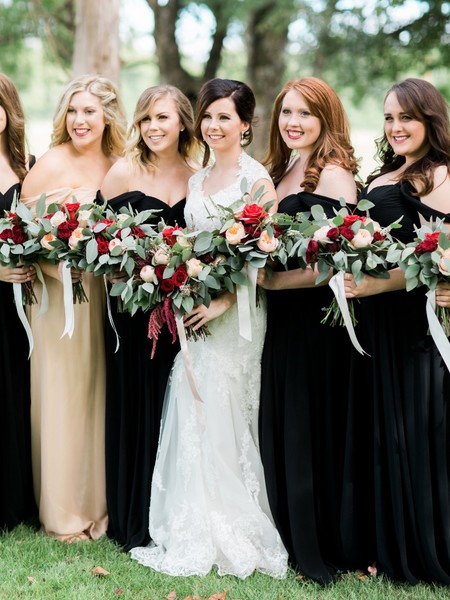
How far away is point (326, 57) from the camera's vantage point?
1509cm

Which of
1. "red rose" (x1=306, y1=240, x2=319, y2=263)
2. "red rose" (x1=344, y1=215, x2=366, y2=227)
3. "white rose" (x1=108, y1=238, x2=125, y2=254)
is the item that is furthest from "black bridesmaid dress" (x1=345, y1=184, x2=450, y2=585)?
"white rose" (x1=108, y1=238, x2=125, y2=254)

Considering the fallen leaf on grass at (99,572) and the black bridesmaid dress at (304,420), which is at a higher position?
the black bridesmaid dress at (304,420)

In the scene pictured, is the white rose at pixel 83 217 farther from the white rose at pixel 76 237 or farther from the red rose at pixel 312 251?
the red rose at pixel 312 251

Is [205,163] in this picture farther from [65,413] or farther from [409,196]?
[65,413]

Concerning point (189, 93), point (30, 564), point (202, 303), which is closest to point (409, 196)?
point (202, 303)

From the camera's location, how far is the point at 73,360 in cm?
510

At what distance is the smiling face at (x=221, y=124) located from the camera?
4664 mm

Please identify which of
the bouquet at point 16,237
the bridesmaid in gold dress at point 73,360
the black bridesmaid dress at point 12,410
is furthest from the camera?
the black bridesmaid dress at point 12,410

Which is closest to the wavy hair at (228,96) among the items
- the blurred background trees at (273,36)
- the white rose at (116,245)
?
the white rose at (116,245)

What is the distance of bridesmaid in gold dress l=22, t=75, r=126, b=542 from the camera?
5.07m

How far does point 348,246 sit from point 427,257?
1.36 feet

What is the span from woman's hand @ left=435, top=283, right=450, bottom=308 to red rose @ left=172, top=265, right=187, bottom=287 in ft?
4.49

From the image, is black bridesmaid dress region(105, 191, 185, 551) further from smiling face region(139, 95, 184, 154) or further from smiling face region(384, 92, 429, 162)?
smiling face region(384, 92, 429, 162)

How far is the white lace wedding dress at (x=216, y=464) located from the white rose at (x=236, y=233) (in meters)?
0.39
